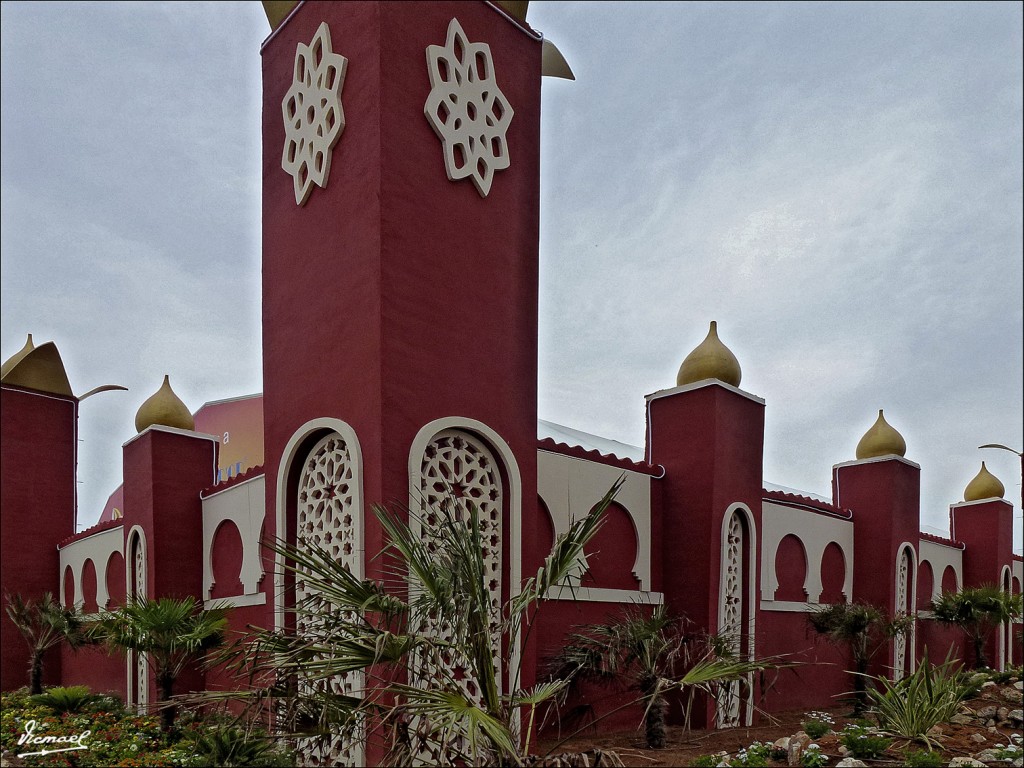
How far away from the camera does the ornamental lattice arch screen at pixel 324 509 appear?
6.36m

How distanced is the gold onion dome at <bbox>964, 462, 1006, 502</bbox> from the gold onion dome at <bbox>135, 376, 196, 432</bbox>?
15185 mm

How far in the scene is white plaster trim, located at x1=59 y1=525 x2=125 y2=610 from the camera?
43.8 ft

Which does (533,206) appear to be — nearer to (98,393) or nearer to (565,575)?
(565,575)

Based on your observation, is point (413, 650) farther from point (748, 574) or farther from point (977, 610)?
point (977, 610)

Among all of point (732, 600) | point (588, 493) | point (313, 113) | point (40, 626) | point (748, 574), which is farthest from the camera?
point (40, 626)

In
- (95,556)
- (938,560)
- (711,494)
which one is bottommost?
(938,560)

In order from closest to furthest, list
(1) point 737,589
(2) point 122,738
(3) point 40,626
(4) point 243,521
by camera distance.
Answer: (2) point 122,738, (1) point 737,589, (4) point 243,521, (3) point 40,626

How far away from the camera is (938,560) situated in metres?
16.6

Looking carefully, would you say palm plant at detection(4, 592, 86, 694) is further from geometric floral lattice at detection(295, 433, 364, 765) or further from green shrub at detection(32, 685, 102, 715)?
geometric floral lattice at detection(295, 433, 364, 765)

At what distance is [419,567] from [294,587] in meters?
2.83

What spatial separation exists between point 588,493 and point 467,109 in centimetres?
426

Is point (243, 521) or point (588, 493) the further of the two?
point (243, 521)

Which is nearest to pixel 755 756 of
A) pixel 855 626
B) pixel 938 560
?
pixel 855 626

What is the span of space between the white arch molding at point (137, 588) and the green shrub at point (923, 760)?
898 cm
